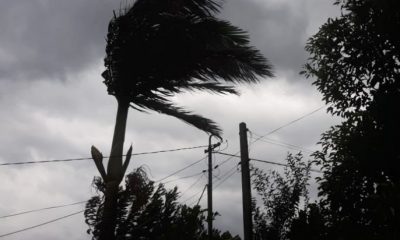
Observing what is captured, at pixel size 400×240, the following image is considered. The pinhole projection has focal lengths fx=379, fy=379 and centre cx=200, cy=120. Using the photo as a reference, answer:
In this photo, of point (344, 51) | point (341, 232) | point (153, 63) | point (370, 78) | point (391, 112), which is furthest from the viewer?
point (344, 51)

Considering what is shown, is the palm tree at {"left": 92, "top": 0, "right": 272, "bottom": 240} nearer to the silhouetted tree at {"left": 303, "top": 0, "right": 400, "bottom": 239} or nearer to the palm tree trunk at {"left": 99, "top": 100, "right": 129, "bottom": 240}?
the palm tree trunk at {"left": 99, "top": 100, "right": 129, "bottom": 240}

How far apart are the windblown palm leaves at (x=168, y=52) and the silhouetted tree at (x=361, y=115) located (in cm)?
255

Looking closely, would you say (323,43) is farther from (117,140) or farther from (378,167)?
(117,140)

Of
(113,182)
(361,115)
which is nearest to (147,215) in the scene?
(113,182)

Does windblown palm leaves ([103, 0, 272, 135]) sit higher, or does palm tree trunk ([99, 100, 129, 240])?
windblown palm leaves ([103, 0, 272, 135])

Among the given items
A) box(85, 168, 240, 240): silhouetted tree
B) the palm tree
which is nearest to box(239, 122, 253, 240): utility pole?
box(85, 168, 240, 240): silhouetted tree

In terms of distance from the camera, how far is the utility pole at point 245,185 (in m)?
9.00

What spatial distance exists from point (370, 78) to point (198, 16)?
3.95 metres

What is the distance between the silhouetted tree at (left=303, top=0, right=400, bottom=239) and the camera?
23.8ft

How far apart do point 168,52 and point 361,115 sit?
4336 millimetres

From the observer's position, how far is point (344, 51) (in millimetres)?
8445

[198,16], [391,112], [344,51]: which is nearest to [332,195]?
[391,112]

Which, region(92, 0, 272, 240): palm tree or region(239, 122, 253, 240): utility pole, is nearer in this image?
region(92, 0, 272, 240): palm tree

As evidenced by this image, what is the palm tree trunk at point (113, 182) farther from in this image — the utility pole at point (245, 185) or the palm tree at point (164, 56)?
the utility pole at point (245, 185)
